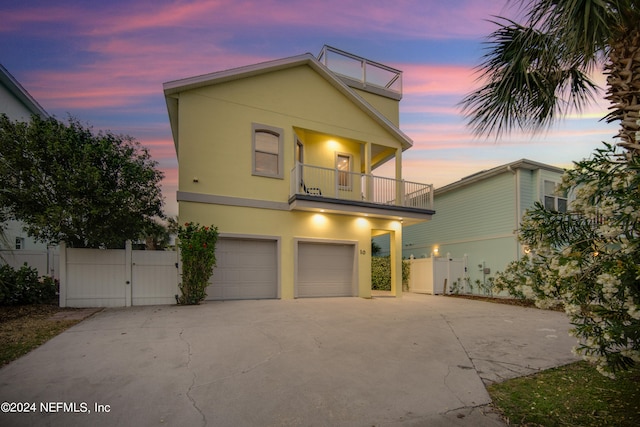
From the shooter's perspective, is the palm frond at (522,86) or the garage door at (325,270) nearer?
the palm frond at (522,86)

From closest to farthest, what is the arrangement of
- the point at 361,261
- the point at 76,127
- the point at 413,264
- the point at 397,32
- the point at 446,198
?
the point at 76,127, the point at 397,32, the point at 361,261, the point at 413,264, the point at 446,198

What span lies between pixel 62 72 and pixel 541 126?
517 inches

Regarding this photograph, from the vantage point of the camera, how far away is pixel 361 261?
39.3ft

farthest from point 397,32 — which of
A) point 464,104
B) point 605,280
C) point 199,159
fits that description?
point 605,280

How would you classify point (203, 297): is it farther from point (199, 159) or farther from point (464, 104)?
point (464, 104)

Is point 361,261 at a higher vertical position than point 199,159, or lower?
lower

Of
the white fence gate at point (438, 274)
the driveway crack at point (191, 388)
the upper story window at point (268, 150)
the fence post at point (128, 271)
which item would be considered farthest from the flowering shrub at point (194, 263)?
the white fence gate at point (438, 274)

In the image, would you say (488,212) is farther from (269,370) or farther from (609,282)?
(269,370)

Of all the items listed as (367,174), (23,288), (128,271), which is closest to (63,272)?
(23,288)

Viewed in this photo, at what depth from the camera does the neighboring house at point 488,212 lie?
13141 millimetres

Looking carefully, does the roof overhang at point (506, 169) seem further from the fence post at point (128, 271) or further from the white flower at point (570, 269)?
the fence post at point (128, 271)

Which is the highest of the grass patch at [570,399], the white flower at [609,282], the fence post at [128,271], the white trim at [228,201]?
the white trim at [228,201]

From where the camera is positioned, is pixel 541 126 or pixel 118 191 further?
pixel 118 191

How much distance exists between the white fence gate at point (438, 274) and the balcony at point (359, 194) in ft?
9.77
